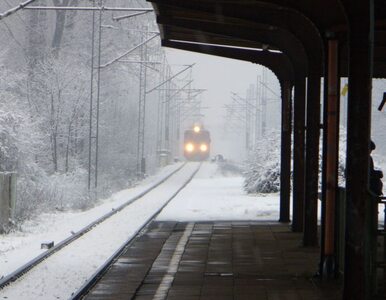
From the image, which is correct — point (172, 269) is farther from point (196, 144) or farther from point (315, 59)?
point (196, 144)

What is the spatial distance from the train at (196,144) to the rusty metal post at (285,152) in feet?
181

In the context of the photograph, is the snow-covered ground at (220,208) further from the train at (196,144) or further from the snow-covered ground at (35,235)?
the train at (196,144)

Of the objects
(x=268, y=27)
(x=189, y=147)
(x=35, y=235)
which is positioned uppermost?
(x=268, y=27)

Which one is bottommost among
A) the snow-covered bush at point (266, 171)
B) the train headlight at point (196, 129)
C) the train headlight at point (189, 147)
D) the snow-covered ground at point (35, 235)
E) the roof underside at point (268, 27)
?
the snow-covered ground at point (35, 235)

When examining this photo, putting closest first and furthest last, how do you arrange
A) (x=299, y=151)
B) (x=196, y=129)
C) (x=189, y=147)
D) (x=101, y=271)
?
(x=101, y=271), (x=299, y=151), (x=196, y=129), (x=189, y=147)

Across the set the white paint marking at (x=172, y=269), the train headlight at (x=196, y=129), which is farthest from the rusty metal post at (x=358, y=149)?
the train headlight at (x=196, y=129)

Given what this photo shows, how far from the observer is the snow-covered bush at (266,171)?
25875mm

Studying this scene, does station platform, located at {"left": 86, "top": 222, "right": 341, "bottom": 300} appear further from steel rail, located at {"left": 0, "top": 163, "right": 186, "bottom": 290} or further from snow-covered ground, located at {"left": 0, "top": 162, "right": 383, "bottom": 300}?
steel rail, located at {"left": 0, "top": 163, "right": 186, "bottom": 290}

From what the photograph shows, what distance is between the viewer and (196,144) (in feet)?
238

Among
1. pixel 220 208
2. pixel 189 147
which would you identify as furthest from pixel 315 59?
pixel 189 147

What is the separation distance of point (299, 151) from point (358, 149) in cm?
663

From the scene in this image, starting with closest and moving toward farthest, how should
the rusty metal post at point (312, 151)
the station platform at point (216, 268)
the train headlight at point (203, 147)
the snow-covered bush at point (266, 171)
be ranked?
1. the station platform at point (216, 268)
2. the rusty metal post at point (312, 151)
3. the snow-covered bush at point (266, 171)
4. the train headlight at point (203, 147)

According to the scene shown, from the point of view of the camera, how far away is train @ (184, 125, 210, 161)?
7137 cm

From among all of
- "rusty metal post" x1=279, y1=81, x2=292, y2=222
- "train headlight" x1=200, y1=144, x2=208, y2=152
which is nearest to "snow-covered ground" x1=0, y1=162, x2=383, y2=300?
"rusty metal post" x1=279, y1=81, x2=292, y2=222
